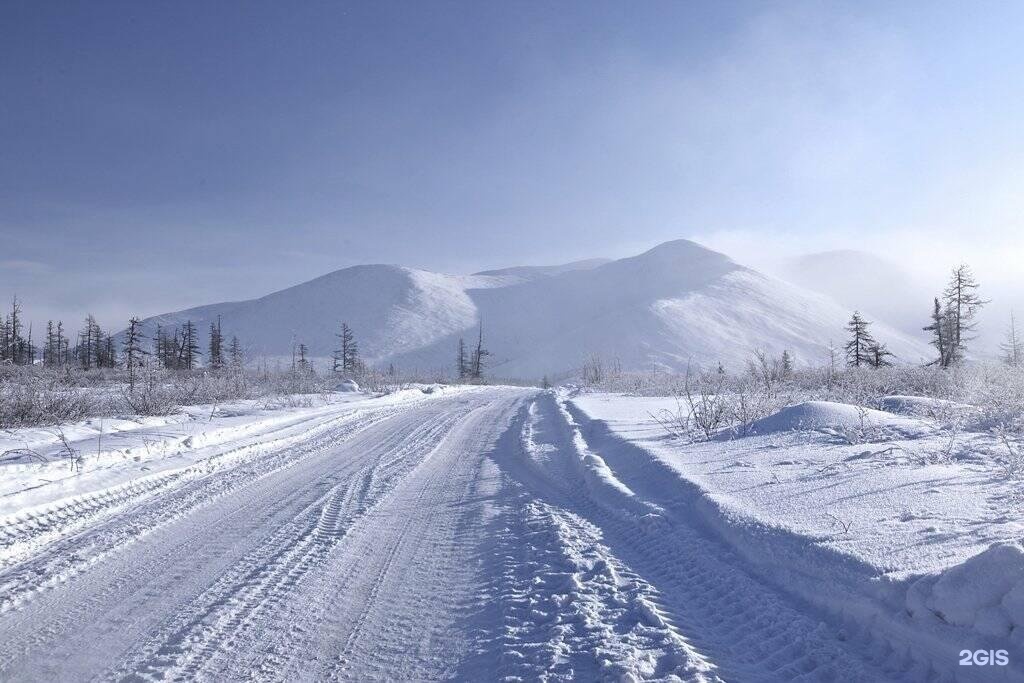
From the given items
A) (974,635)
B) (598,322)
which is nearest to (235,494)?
(974,635)

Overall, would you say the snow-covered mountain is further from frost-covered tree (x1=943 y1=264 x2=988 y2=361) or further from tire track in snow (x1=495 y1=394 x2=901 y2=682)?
tire track in snow (x1=495 y1=394 x2=901 y2=682)

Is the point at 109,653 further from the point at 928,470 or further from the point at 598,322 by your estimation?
the point at 598,322

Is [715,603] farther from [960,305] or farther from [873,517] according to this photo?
[960,305]

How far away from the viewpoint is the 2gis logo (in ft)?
7.97

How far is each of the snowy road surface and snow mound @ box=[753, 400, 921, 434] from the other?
3777mm

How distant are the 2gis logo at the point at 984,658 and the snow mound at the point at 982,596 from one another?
0.27 ft

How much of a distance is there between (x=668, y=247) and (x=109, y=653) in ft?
652

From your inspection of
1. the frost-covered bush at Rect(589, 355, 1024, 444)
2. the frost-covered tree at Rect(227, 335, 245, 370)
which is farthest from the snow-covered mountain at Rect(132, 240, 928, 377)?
the frost-covered bush at Rect(589, 355, 1024, 444)

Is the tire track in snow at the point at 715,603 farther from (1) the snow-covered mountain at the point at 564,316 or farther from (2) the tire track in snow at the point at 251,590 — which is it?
(1) the snow-covered mountain at the point at 564,316

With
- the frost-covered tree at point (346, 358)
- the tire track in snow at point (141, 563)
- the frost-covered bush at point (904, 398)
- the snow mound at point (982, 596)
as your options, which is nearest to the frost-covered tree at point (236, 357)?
the frost-covered tree at point (346, 358)

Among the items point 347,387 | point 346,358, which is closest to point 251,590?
point 347,387

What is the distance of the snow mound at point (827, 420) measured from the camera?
858 centimetres

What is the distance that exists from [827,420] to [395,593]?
25.5 ft

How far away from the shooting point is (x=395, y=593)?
12.7 ft
